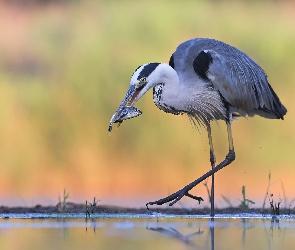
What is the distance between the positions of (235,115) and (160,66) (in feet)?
7.04

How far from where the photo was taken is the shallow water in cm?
775

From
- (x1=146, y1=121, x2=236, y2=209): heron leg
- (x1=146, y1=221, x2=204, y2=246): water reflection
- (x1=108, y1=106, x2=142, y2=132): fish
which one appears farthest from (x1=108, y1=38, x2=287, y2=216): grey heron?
(x1=146, y1=221, x2=204, y2=246): water reflection

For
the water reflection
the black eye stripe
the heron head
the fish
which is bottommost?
the water reflection

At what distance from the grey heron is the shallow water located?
2.39ft

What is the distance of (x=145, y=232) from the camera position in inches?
359

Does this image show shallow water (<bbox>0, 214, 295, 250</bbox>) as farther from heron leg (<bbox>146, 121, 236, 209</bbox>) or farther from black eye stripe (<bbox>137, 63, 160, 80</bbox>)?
black eye stripe (<bbox>137, 63, 160, 80</bbox>)

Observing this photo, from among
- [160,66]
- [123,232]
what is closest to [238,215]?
[160,66]

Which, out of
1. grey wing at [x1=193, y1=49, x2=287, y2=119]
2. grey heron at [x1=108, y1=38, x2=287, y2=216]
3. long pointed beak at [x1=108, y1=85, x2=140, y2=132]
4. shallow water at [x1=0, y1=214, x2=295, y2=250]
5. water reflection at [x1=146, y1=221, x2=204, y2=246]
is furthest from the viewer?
grey wing at [x1=193, y1=49, x2=287, y2=119]

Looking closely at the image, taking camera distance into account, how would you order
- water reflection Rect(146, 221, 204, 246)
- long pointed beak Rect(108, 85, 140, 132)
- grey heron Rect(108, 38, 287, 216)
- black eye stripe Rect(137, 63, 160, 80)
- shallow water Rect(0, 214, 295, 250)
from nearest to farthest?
shallow water Rect(0, 214, 295, 250), water reflection Rect(146, 221, 204, 246), long pointed beak Rect(108, 85, 140, 132), black eye stripe Rect(137, 63, 160, 80), grey heron Rect(108, 38, 287, 216)

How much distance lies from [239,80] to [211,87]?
0.44 meters

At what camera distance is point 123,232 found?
9117 mm

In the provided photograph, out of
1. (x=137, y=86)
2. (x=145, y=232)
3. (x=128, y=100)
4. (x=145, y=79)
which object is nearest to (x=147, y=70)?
(x=145, y=79)

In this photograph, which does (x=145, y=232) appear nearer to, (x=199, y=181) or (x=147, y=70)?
(x=147, y=70)

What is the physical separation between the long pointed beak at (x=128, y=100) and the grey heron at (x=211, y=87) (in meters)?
0.42
